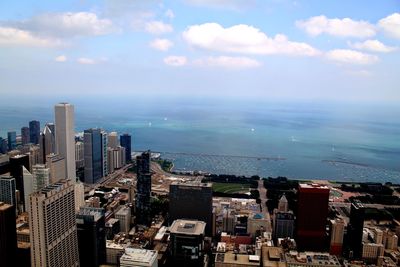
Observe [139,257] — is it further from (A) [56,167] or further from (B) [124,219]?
(A) [56,167]

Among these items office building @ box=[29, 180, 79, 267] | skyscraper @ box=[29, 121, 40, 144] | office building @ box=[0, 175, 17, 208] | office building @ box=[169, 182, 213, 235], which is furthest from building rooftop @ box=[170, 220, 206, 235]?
skyscraper @ box=[29, 121, 40, 144]

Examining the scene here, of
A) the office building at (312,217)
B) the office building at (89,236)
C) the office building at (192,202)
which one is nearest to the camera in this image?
the office building at (89,236)

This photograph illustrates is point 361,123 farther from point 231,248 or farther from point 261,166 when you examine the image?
point 231,248

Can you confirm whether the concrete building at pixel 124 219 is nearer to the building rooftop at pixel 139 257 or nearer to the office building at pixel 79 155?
the building rooftop at pixel 139 257

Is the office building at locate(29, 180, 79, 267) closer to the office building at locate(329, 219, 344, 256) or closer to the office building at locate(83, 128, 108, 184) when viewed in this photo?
the office building at locate(329, 219, 344, 256)

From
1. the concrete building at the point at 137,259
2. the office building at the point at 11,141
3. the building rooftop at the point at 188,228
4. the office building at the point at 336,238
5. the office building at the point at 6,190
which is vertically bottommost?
the office building at the point at 336,238

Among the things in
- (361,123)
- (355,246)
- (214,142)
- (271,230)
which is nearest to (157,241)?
(271,230)

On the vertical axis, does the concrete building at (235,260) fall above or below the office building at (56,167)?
below

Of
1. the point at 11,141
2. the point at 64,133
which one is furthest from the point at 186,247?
the point at 11,141

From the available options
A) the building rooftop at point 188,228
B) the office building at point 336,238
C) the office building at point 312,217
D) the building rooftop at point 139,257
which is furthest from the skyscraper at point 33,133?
the office building at point 336,238
